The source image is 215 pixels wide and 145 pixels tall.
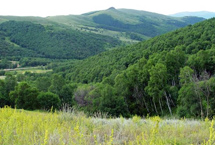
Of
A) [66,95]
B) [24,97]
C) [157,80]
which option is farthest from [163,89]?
[24,97]

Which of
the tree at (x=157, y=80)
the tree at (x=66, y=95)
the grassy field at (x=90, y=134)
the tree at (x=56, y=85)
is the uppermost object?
the grassy field at (x=90, y=134)

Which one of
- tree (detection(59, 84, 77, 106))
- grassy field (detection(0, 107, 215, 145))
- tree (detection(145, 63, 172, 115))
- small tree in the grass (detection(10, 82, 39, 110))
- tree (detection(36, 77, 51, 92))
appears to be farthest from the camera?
tree (detection(36, 77, 51, 92))

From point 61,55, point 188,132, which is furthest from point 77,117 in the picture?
point 61,55

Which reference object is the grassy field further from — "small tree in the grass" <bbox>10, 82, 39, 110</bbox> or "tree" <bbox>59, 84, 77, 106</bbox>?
"tree" <bbox>59, 84, 77, 106</bbox>

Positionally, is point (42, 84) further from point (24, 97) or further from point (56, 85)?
point (24, 97)

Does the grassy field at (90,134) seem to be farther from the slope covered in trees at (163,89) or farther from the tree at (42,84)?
the tree at (42,84)

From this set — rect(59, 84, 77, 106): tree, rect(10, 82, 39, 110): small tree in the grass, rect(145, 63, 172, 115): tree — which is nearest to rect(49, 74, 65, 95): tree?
rect(59, 84, 77, 106): tree

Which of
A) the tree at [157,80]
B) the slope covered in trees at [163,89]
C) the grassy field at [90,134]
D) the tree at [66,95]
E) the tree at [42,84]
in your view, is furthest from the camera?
the tree at [42,84]

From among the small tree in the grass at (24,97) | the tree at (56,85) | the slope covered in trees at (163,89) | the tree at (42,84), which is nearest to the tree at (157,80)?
the slope covered in trees at (163,89)

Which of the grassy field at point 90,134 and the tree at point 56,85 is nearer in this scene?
the grassy field at point 90,134

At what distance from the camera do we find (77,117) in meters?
7.91

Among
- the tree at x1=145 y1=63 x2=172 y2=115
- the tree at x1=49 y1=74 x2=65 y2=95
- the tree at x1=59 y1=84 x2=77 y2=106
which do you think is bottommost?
the tree at x1=59 y1=84 x2=77 y2=106

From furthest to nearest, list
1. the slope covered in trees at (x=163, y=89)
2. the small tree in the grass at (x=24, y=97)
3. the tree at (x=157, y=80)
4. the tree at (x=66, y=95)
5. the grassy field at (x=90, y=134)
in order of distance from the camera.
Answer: the tree at (x=66, y=95) → the small tree in the grass at (x=24, y=97) → the tree at (x=157, y=80) → the slope covered in trees at (x=163, y=89) → the grassy field at (x=90, y=134)

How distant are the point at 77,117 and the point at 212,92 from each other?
24.0 meters
